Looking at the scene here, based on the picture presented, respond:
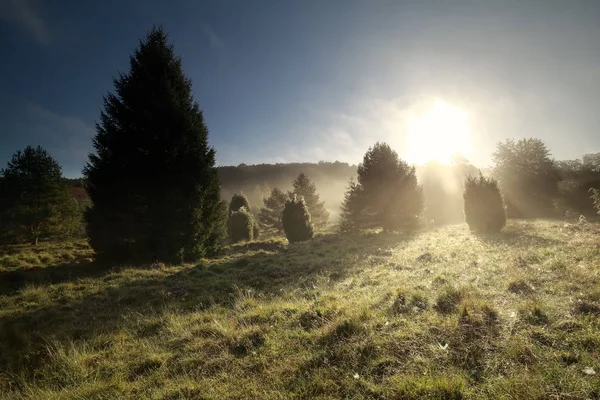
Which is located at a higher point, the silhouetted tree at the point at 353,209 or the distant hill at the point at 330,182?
the distant hill at the point at 330,182

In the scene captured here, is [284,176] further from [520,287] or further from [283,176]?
[520,287]

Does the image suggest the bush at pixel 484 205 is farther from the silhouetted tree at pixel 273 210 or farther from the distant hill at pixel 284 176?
the distant hill at pixel 284 176

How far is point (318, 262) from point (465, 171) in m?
56.2

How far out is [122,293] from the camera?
28.5 ft

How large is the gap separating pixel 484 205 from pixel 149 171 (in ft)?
74.0

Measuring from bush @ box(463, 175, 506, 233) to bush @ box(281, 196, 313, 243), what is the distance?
1319cm

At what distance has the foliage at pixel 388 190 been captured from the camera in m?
25.0

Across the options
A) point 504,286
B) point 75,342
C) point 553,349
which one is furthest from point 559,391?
point 75,342

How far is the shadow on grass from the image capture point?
5922 millimetres

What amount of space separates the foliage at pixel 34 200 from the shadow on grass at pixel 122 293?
1667cm

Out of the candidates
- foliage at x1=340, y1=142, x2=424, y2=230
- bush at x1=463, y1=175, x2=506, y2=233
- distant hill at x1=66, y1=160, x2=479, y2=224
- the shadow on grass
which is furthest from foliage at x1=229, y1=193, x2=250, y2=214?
bush at x1=463, y1=175, x2=506, y2=233

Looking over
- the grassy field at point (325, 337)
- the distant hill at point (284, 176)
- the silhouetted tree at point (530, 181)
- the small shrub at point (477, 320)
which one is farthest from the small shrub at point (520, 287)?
the distant hill at point (284, 176)

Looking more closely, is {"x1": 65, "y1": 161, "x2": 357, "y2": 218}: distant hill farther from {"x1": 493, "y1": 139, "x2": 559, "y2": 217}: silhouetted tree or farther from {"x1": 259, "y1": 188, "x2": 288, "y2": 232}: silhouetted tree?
{"x1": 493, "y1": 139, "x2": 559, "y2": 217}: silhouetted tree

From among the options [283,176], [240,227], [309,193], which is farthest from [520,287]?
[283,176]
